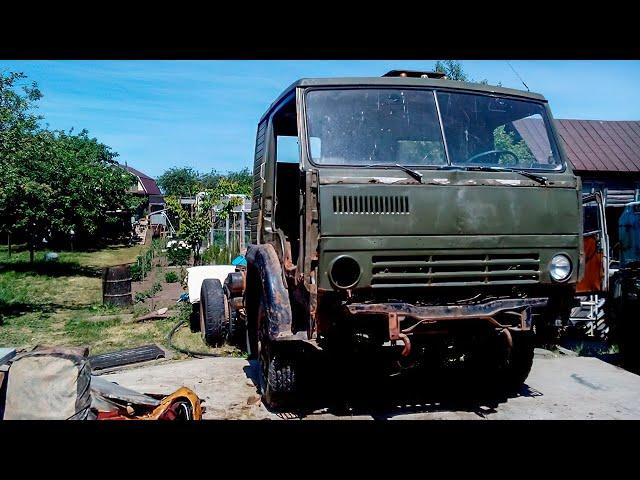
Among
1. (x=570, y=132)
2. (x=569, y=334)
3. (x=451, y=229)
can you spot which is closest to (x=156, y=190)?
(x=570, y=132)

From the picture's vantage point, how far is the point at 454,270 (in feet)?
13.2

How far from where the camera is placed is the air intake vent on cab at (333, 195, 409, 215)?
3.87 m

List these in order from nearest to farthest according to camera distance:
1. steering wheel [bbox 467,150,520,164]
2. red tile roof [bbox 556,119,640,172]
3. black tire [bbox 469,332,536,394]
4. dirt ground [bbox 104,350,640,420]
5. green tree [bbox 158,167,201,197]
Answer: steering wheel [bbox 467,150,520,164]
dirt ground [bbox 104,350,640,420]
black tire [bbox 469,332,536,394]
red tile roof [bbox 556,119,640,172]
green tree [bbox 158,167,201,197]

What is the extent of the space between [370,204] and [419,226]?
0.40 meters

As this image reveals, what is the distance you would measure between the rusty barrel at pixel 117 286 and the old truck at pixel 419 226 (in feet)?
23.3

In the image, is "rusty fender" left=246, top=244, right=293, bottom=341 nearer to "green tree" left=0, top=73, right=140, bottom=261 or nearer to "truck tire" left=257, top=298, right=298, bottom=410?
"truck tire" left=257, top=298, right=298, bottom=410

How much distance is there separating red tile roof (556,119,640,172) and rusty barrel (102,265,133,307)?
10682 mm

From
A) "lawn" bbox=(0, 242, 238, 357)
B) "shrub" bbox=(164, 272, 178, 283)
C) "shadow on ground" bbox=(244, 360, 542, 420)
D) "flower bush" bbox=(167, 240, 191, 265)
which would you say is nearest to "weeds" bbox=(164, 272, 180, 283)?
"shrub" bbox=(164, 272, 178, 283)

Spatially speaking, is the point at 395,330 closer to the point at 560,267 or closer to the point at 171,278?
the point at 560,267

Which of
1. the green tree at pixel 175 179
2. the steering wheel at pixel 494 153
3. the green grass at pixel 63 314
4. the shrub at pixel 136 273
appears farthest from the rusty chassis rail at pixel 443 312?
the green tree at pixel 175 179

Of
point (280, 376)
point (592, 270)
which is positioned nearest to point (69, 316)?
point (280, 376)
